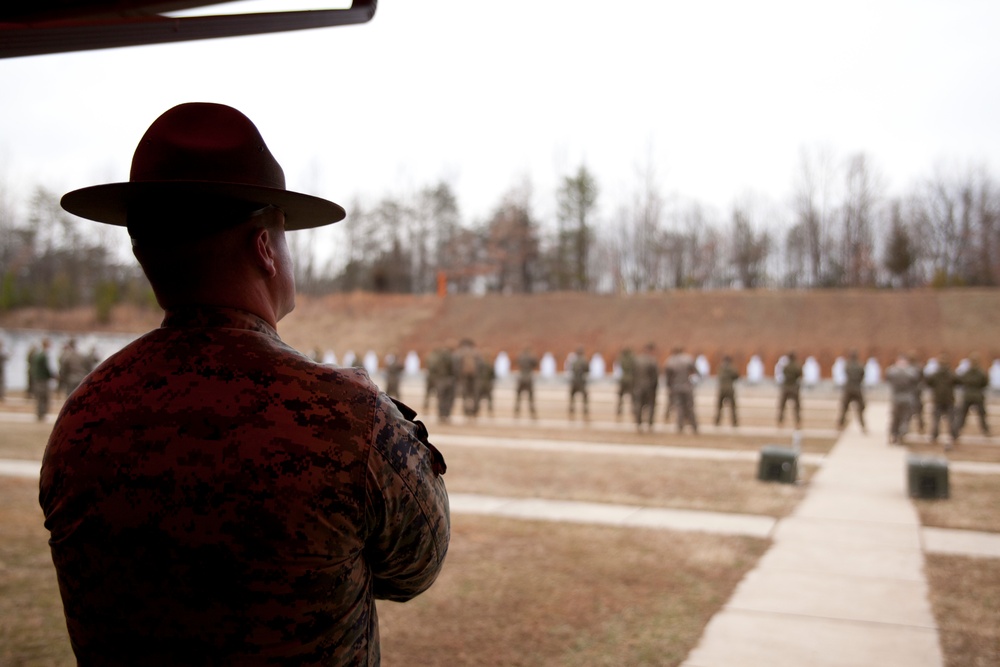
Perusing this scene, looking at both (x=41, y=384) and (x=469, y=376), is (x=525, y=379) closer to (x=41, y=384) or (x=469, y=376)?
(x=469, y=376)

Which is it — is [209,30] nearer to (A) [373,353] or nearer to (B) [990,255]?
(A) [373,353]

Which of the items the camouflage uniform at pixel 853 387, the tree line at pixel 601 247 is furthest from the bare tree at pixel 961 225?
the camouflage uniform at pixel 853 387

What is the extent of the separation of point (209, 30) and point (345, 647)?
281 cm

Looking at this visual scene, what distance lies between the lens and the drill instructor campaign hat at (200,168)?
1739mm

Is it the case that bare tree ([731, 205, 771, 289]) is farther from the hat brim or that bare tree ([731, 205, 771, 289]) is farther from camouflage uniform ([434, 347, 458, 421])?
the hat brim

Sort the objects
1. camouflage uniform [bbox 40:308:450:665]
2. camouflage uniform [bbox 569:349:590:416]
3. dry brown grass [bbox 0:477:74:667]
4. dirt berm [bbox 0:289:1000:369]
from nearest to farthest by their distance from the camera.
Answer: camouflage uniform [bbox 40:308:450:665]
dry brown grass [bbox 0:477:74:667]
camouflage uniform [bbox 569:349:590:416]
dirt berm [bbox 0:289:1000:369]

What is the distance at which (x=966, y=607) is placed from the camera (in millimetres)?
5930

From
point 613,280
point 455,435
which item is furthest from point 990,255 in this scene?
point 455,435

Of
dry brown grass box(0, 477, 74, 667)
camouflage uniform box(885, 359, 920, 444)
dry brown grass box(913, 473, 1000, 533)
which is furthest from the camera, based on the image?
camouflage uniform box(885, 359, 920, 444)

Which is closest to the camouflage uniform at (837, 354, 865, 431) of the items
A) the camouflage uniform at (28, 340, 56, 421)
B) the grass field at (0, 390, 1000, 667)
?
the grass field at (0, 390, 1000, 667)

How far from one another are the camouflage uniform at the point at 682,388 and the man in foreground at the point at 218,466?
661 inches

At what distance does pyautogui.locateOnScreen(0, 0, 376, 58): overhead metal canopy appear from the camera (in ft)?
11.4

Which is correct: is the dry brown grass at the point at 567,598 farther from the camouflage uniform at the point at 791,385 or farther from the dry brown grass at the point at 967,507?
the camouflage uniform at the point at 791,385

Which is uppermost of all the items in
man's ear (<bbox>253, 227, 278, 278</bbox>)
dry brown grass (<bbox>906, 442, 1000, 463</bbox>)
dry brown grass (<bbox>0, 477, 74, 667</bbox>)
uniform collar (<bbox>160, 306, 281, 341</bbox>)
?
man's ear (<bbox>253, 227, 278, 278</bbox>)
